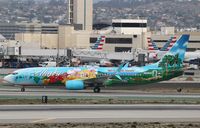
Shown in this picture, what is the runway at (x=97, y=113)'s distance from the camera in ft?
178

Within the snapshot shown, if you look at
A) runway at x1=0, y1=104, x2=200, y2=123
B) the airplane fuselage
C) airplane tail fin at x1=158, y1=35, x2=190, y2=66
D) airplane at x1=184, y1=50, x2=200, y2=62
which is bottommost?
airplane at x1=184, y1=50, x2=200, y2=62

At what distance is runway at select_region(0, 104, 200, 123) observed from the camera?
54344mm

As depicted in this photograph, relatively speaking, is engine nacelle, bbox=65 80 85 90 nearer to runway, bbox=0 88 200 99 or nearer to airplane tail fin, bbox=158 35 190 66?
runway, bbox=0 88 200 99

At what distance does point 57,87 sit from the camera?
97.9 m

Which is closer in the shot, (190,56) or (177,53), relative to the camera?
(177,53)

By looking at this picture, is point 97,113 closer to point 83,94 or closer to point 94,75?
point 83,94

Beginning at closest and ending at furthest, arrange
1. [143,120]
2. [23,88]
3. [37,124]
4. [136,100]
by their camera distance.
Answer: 1. [37,124]
2. [143,120]
3. [136,100]
4. [23,88]

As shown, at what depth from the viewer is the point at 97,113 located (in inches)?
2327

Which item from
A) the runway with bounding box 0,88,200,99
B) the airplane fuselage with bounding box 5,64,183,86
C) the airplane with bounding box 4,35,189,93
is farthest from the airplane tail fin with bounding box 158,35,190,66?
the runway with bounding box 0,88,200,99

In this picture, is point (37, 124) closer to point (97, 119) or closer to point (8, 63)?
point (97, 119)

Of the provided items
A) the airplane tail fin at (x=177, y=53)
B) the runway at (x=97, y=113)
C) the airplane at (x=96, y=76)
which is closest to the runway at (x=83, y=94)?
the airplane at (x=96, y=76)

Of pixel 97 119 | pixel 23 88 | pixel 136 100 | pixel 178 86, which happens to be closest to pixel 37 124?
pixel 97 119

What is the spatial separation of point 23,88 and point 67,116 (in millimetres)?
38091

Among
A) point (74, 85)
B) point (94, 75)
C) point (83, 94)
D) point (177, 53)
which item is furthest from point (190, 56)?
point (83, 94)
